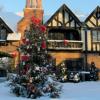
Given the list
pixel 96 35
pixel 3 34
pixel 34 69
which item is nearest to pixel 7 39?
pixel 3 34

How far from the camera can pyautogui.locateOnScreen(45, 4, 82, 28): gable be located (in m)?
34.3

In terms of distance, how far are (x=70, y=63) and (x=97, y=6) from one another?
19.6 feet

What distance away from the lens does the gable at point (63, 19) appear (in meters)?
34.3

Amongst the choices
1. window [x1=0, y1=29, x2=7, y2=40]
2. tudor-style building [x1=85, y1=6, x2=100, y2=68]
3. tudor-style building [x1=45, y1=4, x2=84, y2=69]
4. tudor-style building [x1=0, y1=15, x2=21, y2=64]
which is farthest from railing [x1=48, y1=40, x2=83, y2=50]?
window [x1=0, y1=29, x2=7, y2=40]

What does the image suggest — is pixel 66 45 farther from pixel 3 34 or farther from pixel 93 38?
pixel 3 34

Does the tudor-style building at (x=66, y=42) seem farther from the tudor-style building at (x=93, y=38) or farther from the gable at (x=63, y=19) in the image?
the tudor-style building at (x=93, y=38)

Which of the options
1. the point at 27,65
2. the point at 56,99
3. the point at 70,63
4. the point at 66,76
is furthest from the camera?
the point at 70,63

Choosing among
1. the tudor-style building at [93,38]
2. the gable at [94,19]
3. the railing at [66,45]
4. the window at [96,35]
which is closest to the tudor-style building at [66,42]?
the railing at [66,45]

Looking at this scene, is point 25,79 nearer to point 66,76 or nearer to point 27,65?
point 27,65

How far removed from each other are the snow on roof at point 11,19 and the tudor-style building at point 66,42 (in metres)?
3.64

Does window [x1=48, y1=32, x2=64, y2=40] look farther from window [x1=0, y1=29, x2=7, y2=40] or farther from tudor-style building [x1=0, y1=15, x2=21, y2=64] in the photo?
window [x1=0, y1=29, x2=7, y2=40]

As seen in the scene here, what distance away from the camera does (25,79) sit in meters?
20.0

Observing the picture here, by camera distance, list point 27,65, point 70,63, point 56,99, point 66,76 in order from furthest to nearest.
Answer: point 70,63, point 66,76, point 27,65, point 56,99

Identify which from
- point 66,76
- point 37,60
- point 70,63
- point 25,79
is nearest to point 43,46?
point 37,60
